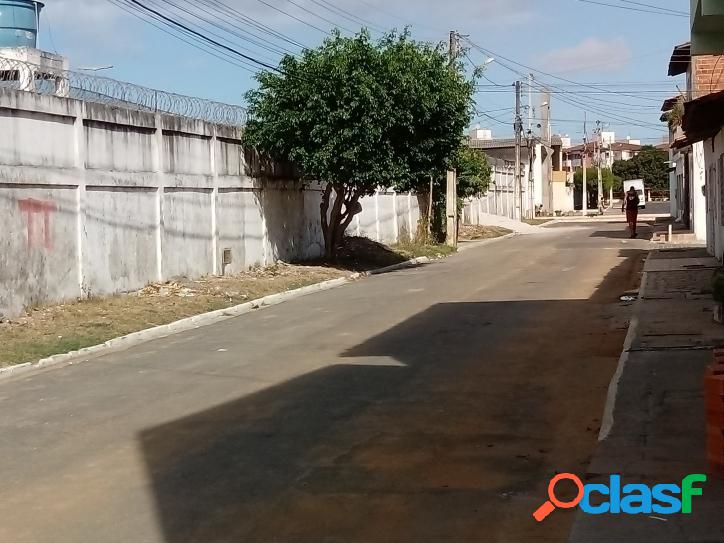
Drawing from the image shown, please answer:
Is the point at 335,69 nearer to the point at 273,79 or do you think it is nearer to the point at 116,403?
the point at 273,79

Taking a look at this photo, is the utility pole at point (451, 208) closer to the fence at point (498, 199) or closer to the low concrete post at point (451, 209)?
the low concrete post at point (451, 209)

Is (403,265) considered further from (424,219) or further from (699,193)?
(699,193)

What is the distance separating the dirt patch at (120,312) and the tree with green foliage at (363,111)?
3.15m

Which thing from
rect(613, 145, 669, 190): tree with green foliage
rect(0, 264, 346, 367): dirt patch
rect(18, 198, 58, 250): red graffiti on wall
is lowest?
rect(0, 264, 346, 367): dirt patch

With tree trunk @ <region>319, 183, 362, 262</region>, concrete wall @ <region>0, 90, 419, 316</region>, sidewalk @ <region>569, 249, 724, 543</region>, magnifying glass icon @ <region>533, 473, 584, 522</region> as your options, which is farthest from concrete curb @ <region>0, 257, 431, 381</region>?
magnifying glass icon @ <region>533, 473, 584, 522</region>

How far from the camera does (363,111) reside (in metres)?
20.5

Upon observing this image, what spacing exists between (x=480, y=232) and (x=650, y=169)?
244 ft

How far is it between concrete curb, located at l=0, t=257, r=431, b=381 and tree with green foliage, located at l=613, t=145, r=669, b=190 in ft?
305

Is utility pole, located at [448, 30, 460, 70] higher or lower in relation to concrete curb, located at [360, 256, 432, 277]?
higher

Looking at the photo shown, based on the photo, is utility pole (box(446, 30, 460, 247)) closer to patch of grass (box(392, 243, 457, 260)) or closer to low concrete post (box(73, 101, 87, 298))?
patch of grass (box(392, 243, 457, 260))

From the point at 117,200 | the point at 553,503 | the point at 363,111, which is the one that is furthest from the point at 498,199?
the point at 553,503

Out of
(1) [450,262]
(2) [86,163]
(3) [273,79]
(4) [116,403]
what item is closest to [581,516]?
(4) [116,403]

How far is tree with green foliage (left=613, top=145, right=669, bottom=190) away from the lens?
4205 inches

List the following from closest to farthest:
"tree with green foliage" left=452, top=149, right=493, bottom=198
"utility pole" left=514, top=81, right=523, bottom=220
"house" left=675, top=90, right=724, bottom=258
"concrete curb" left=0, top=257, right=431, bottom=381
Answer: "concrete curb" left=0, top=257, right=431, bottom=381
"house" left=675, top=90, right=724, bottom=258
"tree with green foliage" left=452, top=149, right=493, bottom=198
"utility pole" left=514, top=81, right=523, bottom=220
